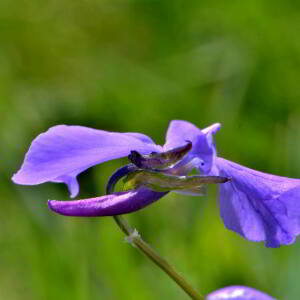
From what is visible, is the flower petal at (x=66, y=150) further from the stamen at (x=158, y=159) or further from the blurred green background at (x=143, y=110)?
the blurred green background at (x=143, y=110)

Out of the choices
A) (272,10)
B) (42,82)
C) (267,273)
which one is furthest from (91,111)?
(267,273)

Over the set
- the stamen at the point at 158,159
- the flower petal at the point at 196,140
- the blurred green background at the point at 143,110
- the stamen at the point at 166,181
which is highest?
the flower petal at the point at 196,140

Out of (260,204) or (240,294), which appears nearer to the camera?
(240,294)

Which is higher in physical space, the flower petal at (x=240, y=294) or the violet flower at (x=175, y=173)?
the violet flower at (x=175, y=173)

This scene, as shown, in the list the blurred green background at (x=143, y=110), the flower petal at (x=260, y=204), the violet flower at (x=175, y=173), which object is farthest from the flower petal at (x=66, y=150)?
the blurred green background at (x=143, y=110)

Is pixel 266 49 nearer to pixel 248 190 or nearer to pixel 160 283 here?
pixel 160 283

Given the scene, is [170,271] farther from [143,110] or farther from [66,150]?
[143,110]

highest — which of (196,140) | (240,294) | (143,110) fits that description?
(196,140)

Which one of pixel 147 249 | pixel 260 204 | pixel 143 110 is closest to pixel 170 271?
pixel 147 249
